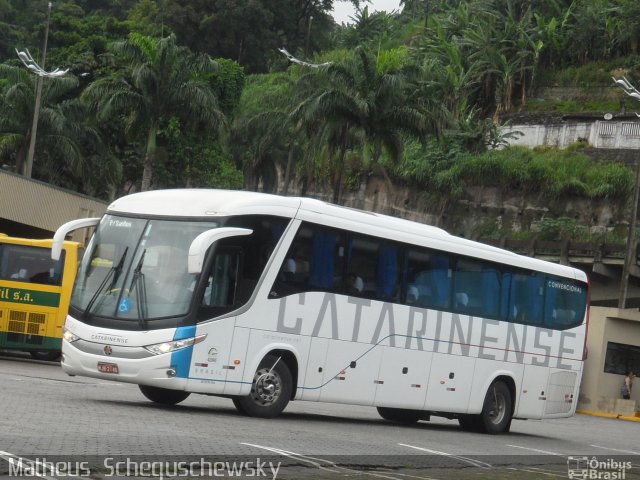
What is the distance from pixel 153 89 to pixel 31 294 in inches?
852

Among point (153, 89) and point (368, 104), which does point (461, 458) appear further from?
point (153, 89)

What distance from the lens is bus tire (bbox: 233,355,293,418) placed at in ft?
56.0

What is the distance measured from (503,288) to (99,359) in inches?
300

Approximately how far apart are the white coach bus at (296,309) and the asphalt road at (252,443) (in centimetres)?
58

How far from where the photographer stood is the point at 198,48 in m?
90.5

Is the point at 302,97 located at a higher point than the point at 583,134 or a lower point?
lower

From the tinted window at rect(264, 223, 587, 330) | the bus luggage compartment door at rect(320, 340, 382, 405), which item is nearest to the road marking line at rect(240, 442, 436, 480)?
the tinted window at rect(264, 223, 587, 330)

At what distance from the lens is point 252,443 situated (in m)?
13.1

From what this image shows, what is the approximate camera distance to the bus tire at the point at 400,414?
2105cm

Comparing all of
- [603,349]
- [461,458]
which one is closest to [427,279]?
[461,458]

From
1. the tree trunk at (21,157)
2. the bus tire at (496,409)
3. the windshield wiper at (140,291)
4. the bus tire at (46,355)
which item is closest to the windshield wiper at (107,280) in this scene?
the windshield wiper at (140,291)

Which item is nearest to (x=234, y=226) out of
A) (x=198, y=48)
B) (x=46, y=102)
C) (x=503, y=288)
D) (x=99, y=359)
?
(x=99, y=359)

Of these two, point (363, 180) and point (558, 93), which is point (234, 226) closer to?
point (363, 180)

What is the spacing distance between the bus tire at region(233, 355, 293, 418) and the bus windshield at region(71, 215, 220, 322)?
163 cm
